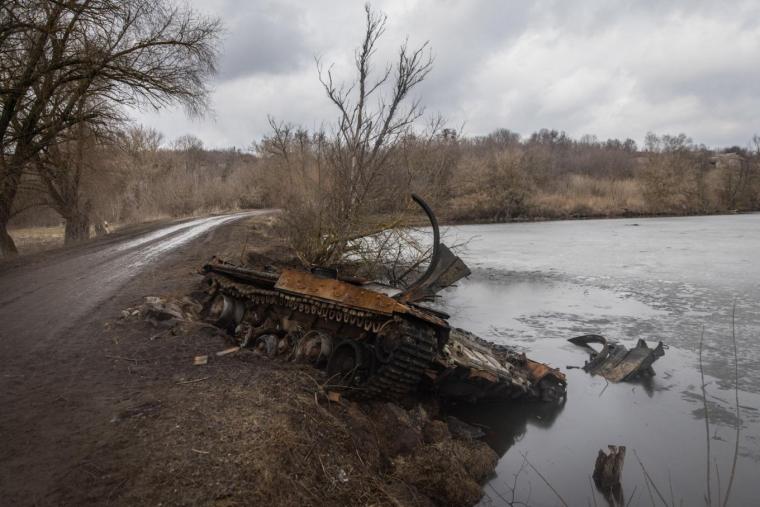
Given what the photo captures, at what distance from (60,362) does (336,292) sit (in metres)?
3.02

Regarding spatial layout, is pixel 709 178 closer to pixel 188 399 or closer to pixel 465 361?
pixel 465 361

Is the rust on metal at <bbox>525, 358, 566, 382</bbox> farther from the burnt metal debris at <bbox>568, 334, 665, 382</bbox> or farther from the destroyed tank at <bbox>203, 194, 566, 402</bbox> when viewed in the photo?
the burnt metal debris at <bbox>568, 334, 665, 382</bbox>

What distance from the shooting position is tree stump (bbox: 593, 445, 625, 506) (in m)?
5.67

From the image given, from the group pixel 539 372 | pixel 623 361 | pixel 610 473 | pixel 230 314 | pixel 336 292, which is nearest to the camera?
pixel 610 473

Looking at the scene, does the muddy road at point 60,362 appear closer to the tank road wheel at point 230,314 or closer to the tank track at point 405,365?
the tank road wheel at point 230,314

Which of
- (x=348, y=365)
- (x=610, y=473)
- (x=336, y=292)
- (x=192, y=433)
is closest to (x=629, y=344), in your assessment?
(x=610, y=473)

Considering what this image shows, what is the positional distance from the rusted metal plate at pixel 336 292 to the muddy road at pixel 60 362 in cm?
199

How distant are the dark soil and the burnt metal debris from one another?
11.6ft

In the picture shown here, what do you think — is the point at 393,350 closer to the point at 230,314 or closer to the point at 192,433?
the point at 192,433

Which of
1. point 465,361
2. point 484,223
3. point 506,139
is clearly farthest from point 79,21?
point 506,139

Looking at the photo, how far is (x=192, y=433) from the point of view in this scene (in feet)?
14.0

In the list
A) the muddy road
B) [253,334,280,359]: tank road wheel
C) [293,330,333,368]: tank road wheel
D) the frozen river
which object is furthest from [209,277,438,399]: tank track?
the muddy road

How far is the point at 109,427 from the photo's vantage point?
14.0 ft

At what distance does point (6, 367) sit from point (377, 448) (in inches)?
153
